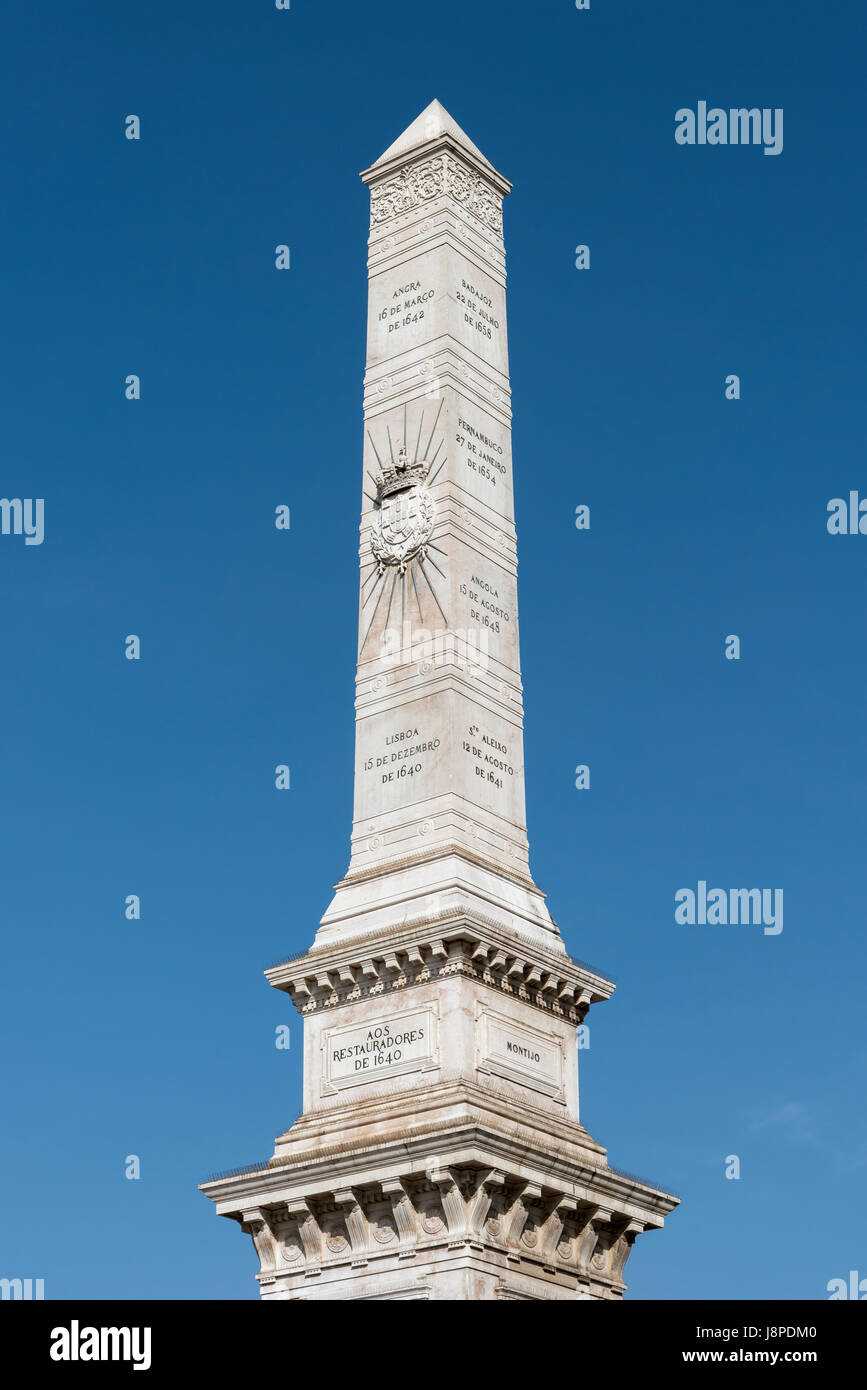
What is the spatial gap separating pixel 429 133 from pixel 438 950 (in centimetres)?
2172

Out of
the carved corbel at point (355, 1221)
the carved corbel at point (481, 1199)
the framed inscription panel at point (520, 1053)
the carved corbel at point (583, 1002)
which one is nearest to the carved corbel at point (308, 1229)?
the carved corbel at point (355, 1221)

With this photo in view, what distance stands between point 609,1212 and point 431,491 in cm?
1592

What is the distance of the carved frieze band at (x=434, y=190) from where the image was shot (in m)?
43.9

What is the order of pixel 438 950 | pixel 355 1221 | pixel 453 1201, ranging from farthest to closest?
pixel 438 950, pixel 355 1221, pixel 453 1201

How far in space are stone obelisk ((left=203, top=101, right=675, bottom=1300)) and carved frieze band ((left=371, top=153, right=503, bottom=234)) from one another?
242 mm

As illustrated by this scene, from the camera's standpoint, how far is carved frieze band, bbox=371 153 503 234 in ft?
144

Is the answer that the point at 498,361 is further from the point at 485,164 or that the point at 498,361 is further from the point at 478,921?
the point at 478,921

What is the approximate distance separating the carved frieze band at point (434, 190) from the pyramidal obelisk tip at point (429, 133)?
55 centimetres

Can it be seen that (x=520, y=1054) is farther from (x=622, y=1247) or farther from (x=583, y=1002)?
(x=622, y=1247)

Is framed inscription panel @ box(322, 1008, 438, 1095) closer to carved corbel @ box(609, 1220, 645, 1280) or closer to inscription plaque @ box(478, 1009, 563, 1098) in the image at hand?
inscription plaque @ box(478, 1009, 563, 1098)

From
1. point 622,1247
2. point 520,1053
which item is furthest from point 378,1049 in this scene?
point 622,1247

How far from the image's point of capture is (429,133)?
44781 millimetres
